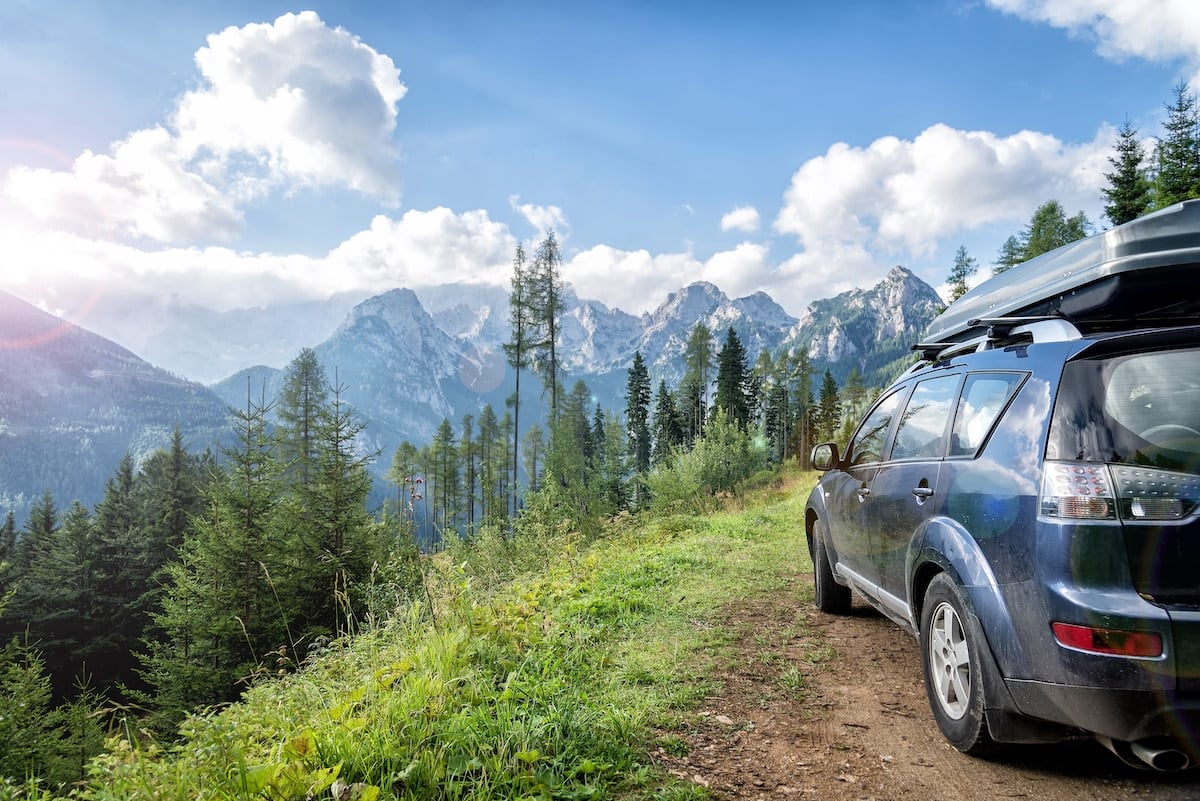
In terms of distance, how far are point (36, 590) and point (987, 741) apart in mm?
40423

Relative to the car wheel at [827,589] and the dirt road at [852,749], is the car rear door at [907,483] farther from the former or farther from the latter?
the car wheel at [827,589]

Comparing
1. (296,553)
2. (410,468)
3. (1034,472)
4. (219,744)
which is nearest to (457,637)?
(219,744)

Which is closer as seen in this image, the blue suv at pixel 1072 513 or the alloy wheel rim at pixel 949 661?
the blue suv at pixel 1072 513

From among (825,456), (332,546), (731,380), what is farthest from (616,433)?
(825,456)

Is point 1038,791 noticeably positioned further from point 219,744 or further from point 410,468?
point 410,468

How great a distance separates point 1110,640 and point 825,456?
3.07 metres

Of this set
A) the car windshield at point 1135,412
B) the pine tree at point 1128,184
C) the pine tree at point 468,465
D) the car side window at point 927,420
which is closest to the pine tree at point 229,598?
the car side window at point 927,420

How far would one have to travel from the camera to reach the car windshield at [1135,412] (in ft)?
7.02

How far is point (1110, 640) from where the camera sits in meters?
2.10

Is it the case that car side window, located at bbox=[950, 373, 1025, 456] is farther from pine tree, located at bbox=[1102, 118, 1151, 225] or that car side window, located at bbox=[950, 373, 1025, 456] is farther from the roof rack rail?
pine tree, located at bbox=[1102, 118, 1151, 225]

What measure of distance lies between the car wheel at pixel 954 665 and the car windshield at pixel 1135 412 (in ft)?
3.19

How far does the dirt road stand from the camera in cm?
259

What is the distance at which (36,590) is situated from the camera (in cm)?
2775

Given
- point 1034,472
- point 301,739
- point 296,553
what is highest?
point 1034,472
